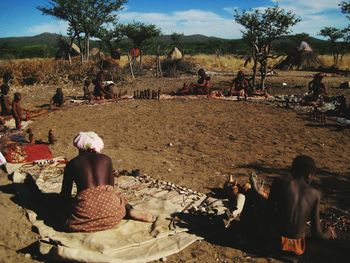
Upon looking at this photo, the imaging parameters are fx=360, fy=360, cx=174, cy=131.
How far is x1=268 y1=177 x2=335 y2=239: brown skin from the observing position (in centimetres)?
371

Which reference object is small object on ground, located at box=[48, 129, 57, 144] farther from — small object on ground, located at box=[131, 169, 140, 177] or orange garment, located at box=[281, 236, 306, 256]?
orange garment, located at box=[281, 236, 306, 256]

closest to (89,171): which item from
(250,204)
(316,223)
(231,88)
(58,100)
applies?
(250,204)

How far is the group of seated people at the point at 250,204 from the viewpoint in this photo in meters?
3.73

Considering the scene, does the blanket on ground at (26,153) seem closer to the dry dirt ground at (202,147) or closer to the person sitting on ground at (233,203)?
the dry dirt ground at (202,147)

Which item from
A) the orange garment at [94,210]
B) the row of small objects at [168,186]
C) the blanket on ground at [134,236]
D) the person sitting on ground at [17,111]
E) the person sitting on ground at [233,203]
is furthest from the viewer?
the person sitting on ground at [17,111]

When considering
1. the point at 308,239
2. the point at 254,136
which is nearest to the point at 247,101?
the point at 254,136

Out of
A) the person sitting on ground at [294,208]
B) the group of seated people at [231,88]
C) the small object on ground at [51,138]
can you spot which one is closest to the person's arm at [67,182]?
the person sitting on ground at [294,208]

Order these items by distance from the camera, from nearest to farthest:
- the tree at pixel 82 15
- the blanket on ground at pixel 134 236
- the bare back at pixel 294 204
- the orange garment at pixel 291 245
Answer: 1. the bare back at pixel 294 204
2. the orange garment at pixel 291 245
3. the blanket on ground at pixel 134 236
4. the tree at pixel 82 15

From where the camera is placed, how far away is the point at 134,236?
4324 mm

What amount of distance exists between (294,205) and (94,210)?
2.21 meters

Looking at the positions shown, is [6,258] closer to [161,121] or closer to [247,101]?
[161,121]

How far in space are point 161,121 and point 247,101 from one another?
4.09m

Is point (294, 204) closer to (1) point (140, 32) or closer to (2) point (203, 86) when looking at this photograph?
(2) point (203, 86)

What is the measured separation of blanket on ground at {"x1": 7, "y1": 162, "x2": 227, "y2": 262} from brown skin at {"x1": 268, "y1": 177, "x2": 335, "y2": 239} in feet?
3.78
